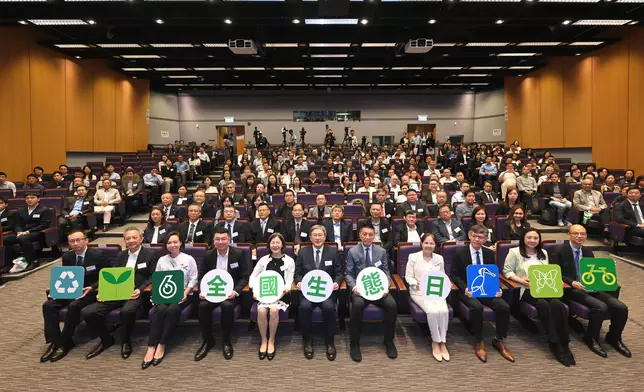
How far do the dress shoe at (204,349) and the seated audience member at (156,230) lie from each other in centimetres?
202

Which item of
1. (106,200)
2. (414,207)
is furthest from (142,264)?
(106,200)

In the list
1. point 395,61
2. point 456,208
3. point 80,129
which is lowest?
point 456,208

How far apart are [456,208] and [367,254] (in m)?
2.99

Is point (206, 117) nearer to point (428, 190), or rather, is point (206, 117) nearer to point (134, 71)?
point (134, 71)

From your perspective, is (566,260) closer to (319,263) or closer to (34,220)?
(319,263)

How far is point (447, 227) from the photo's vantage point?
496 centimetres

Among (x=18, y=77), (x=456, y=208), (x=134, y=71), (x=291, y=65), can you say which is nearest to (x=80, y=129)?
(x=18, y=77)

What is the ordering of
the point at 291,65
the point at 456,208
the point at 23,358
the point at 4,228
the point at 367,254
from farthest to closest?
the point at 291,65, the point at 456,208, the point at 4,228, the point at 367,254, the point at 23,358

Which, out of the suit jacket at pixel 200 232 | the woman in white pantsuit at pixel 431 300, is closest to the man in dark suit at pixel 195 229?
the suit jacket at pixel 200 232

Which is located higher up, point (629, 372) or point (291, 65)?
point (291, 65)

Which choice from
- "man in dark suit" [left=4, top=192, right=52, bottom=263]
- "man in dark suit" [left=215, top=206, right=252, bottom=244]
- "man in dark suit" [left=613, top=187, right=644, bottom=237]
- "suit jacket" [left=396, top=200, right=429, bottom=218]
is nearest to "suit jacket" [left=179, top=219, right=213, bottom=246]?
"man in dark suit" [left=215, top=206, right=252, bottom=244]

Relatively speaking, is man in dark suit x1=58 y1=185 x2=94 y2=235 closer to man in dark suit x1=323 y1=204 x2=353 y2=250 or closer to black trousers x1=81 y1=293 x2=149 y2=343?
black trousers x1=81 y1=293 x2=149 y2=343

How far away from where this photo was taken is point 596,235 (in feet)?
22.0

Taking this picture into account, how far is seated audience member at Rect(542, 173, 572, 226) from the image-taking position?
7.21 metres
